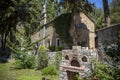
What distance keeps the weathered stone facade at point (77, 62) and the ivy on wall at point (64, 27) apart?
15.0 m

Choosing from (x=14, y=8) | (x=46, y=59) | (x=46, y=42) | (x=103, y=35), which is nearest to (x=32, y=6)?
(x=14, y=8)

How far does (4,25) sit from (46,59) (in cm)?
1488

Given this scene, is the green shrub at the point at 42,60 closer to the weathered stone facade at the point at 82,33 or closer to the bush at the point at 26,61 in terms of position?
the bush at the point at 26,61

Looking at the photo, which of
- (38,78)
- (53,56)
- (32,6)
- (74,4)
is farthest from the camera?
(32,6)

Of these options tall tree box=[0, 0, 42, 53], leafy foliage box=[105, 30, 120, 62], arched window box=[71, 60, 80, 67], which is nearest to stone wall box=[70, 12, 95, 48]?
tall tree box=[0, 0, 42, 53]

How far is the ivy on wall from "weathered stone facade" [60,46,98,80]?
15.0 m

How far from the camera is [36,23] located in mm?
33406

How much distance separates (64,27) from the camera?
94.3ft

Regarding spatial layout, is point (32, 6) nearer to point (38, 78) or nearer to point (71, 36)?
point (71, 36)

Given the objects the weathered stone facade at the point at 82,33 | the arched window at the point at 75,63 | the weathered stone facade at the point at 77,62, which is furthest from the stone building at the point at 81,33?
the arched window at the point at 75,63

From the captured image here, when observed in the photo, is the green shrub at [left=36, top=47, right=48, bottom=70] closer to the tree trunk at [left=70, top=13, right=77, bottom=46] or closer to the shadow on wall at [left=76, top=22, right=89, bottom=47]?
the tree trunk at [left=70, top=13, right=77, bottom=46]

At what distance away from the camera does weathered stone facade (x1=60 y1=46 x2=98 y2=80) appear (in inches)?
446

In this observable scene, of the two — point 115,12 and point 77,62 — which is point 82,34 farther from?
point 115,12

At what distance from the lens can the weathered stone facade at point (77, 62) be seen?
11336 mm
